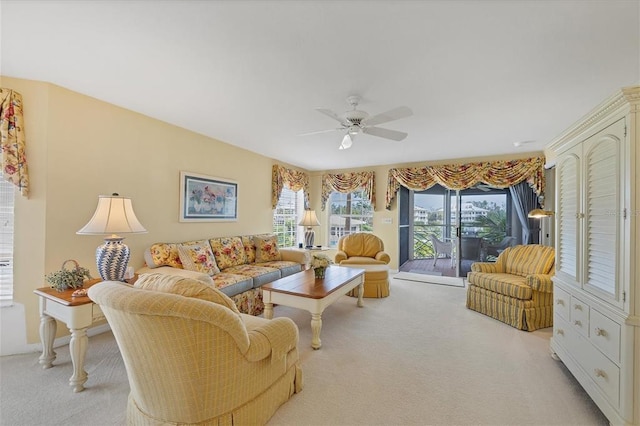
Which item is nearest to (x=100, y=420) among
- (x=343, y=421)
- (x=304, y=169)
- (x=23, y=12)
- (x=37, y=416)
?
(x=37, y=416)

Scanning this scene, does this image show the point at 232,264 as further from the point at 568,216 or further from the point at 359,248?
the point at 568,216

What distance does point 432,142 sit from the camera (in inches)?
170

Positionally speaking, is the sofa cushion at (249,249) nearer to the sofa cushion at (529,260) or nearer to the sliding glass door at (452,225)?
the sliding glass door at (452,225)

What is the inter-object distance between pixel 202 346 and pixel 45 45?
2395 mm

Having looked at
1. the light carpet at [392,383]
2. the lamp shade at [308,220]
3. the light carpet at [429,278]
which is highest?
the lamp shade at [308,220]

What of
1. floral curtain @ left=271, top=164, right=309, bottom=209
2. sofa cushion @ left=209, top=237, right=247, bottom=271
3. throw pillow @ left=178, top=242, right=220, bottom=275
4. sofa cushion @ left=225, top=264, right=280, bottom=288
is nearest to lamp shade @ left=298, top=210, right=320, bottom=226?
floral curtain @ left=271, top=164, right=309, bottom=209

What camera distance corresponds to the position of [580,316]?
2.03 m

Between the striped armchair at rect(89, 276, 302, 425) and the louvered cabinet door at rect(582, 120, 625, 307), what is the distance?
86.5 inches

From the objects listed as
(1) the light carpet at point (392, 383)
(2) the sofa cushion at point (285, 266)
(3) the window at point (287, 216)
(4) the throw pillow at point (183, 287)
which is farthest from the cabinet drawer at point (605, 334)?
(3) the window at point (287, 216)

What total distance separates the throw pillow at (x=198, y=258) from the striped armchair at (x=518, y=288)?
11.6 feet

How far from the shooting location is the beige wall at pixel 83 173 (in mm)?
2494

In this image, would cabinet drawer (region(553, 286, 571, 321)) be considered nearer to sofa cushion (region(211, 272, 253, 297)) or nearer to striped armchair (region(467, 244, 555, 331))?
striped armchair (region(467, 244, 555, 331))

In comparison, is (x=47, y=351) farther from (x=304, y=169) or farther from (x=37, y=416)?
(x=304, y=169)

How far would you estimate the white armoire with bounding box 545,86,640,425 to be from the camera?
1531 mm
